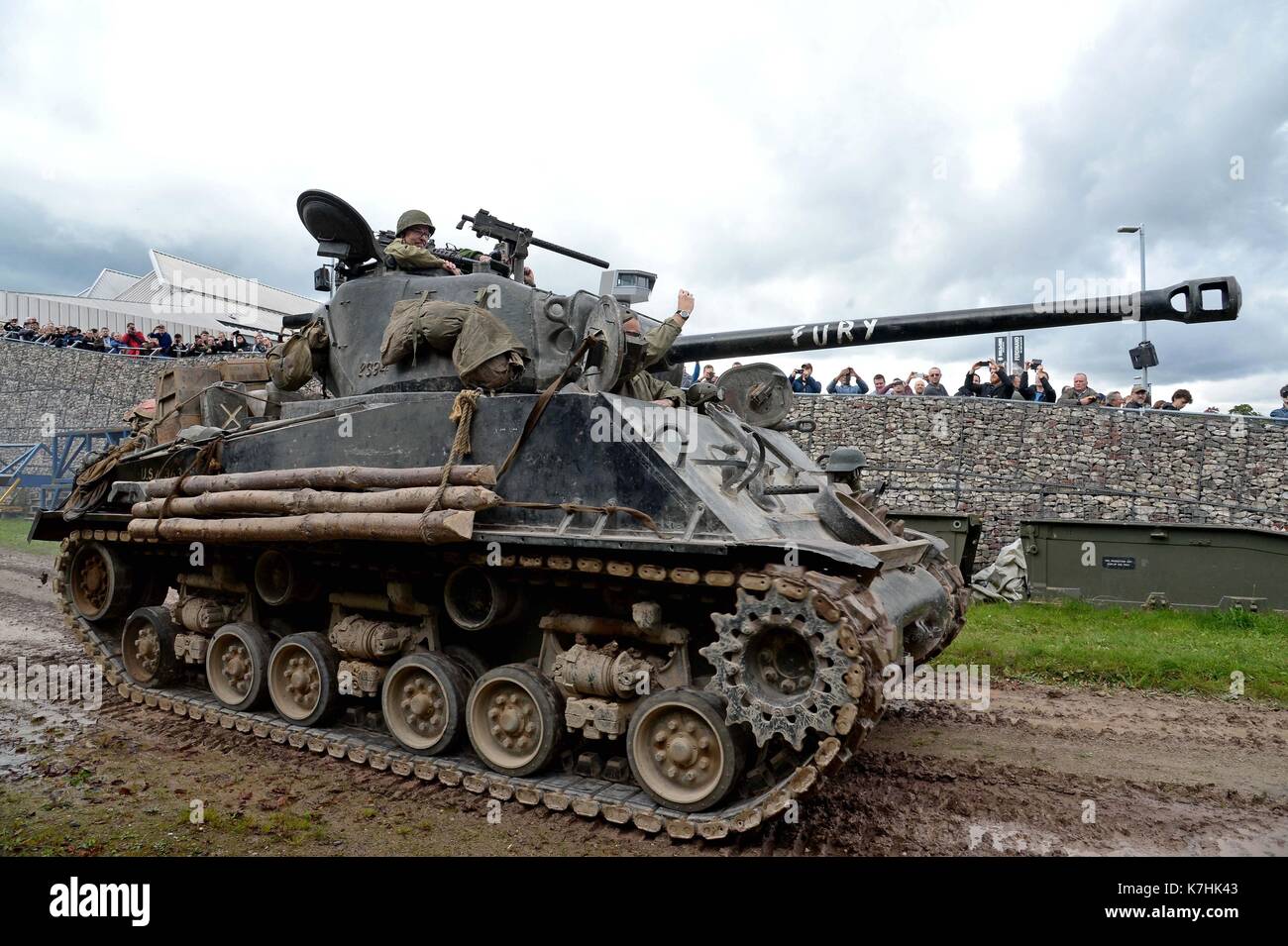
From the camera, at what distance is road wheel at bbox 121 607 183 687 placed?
28.3 ft

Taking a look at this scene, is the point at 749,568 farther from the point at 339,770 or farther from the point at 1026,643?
the point at 1026,643

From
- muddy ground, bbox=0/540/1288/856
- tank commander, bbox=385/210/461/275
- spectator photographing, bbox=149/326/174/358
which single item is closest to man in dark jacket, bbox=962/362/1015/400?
muddy ground, bbox=0/540/1288/856

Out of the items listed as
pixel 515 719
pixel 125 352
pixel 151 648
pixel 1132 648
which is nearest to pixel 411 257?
pixel 515 719

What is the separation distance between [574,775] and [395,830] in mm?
1206

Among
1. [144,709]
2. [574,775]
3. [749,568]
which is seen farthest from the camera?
[144,709]

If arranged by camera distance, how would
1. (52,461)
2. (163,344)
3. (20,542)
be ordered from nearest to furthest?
(20,542) < (52,461) < (163,344)

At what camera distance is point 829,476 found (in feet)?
26.6

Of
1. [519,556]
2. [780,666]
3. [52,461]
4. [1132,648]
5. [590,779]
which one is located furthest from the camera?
[52,461]

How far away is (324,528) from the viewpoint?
6496mm

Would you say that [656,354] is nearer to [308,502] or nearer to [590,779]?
[308,502]

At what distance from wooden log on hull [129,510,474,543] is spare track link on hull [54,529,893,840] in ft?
1.92

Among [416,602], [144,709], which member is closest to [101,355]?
[144,709]

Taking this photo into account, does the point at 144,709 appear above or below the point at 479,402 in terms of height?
below

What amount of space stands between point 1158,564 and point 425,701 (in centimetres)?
1066
